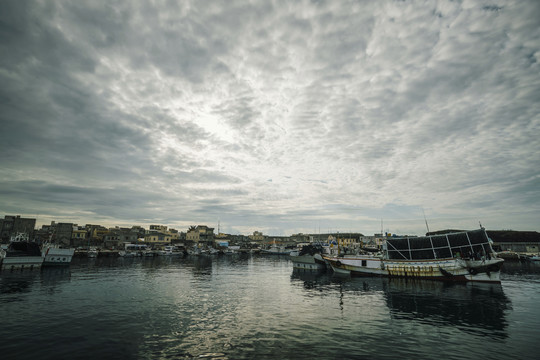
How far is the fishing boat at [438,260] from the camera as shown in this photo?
36.6m

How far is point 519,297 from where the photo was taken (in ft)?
90.9

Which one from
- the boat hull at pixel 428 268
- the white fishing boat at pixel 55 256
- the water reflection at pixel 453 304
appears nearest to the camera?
the water reflection at pixel 453 304

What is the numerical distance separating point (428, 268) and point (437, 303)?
17471 mm

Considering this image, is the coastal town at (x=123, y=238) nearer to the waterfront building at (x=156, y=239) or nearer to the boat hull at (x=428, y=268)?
the waterfront building at (x=156, y=239)

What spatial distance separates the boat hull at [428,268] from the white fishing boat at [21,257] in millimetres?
59468

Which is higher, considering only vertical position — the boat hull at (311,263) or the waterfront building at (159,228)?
the waterfront building at (159,228)

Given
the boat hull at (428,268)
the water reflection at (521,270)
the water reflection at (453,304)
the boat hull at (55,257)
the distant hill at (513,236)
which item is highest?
the distant hill at (513,236)

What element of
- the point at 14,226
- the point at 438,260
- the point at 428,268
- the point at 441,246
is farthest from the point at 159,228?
the point at 441,246

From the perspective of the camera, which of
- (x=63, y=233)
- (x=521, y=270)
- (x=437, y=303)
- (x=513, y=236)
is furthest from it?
(x=513, y=236)

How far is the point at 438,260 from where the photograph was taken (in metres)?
38.6

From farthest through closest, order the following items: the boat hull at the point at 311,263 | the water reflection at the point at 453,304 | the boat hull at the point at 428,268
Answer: the boat hull at the point at 311,263, the boat hull at the point at 428,268, the water reflection at the point at 453,304

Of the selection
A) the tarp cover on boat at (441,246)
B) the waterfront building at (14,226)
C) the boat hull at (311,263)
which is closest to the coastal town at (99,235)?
the waterfront building at (14,226)

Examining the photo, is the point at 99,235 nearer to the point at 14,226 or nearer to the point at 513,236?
the point at 14,226

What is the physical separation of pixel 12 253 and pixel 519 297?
7809cm
